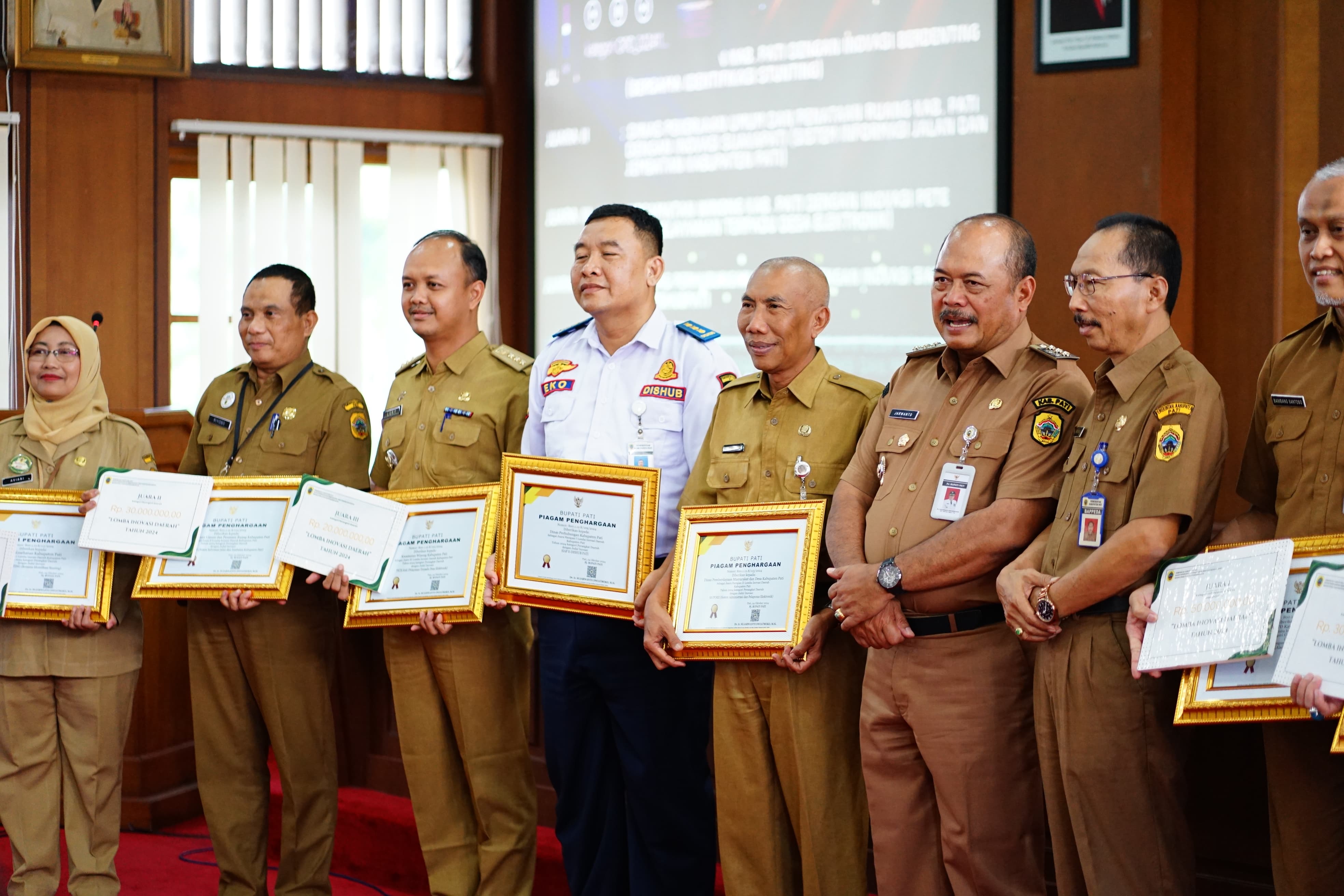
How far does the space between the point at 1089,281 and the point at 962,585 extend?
24.2 inches

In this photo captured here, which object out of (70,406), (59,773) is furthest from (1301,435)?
(59,773)

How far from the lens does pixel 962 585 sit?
2.43 m

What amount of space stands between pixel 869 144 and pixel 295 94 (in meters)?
2.63

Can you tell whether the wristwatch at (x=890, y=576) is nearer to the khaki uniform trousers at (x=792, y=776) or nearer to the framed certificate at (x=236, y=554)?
the khaki uniform trousers at (x=792, y=776)

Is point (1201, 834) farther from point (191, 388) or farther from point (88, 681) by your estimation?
point (191, 388)

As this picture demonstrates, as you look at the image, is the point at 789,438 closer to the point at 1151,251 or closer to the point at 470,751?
the point at 1151,251

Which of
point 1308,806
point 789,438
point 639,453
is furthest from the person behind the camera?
point 639,453

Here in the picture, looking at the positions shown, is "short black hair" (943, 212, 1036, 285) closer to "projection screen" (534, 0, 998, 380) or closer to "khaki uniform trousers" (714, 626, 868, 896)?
"khaki uniform trousers" (714, 626, 868, 896)

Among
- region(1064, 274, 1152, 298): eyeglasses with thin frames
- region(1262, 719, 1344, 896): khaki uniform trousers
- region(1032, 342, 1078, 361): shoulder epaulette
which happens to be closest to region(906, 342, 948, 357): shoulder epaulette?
region(1032, 342, 1078, 361): shoulder epaulette

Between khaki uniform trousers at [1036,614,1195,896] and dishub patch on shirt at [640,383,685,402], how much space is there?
1.13m

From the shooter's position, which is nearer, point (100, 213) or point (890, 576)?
point (890, 576)

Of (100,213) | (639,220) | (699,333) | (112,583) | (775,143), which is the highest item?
(775,143)

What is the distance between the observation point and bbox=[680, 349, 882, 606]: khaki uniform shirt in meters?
2.73

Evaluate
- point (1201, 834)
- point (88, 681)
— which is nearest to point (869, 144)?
point (1201, 834)
